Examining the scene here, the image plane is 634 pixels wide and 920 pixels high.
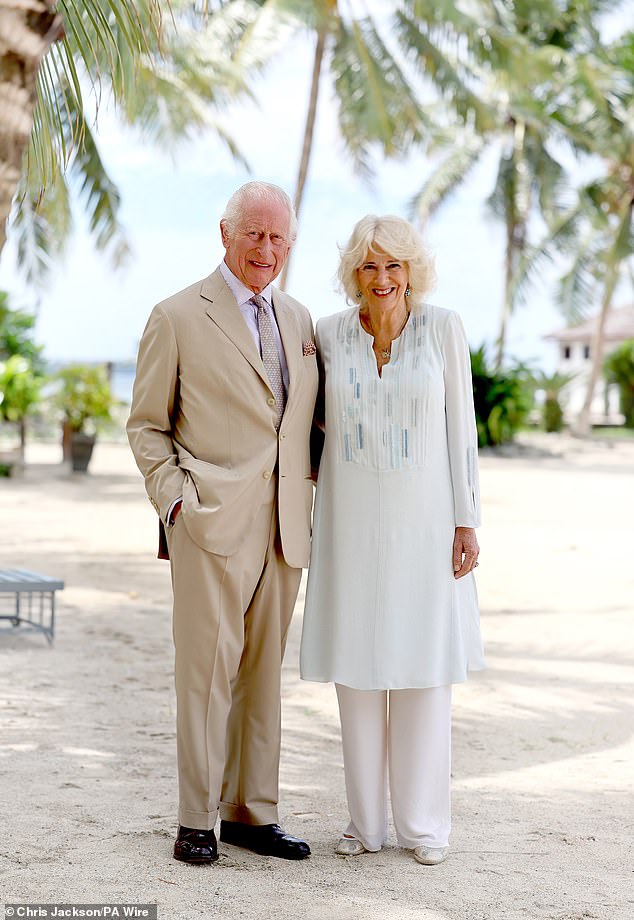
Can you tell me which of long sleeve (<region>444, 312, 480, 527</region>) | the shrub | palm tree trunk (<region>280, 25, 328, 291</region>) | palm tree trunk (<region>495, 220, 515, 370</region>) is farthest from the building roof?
long sleeve (<region>444, 312, 480, 527</region>)

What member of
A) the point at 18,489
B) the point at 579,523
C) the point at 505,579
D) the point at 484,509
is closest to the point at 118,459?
the point at 18,489

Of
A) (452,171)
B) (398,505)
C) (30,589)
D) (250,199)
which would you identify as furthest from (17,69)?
(452,171)

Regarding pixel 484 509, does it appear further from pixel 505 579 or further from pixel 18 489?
pixel 18 489

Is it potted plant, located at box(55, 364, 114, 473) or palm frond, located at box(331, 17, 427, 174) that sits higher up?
palm frond, located at box(331, 17, 427, 174)

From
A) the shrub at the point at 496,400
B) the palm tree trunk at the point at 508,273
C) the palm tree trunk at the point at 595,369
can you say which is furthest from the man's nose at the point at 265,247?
the palm tree trunk at the point at 508,273

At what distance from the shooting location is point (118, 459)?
19.2 m

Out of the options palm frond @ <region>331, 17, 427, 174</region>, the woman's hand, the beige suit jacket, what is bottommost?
the woman's hand

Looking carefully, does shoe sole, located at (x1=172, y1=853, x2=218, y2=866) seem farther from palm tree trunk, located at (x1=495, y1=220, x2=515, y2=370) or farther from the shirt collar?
palm tree trunk, located at (x1=495, y1=220, x2=515, y2=370)

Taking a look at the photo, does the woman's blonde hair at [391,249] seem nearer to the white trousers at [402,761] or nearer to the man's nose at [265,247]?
the man's nose at [265,247]

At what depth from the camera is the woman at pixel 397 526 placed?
360 centimetres

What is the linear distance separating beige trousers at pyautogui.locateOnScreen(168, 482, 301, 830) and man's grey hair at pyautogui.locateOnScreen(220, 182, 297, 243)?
2.71 ft

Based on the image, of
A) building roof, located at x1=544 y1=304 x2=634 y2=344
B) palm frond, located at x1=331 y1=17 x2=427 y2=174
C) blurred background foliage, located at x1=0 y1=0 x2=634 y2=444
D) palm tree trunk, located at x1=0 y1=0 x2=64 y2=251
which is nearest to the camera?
palm tree trunk, located at x1=0 y1=0 x2=64 y2=251

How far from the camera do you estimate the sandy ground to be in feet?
11.0

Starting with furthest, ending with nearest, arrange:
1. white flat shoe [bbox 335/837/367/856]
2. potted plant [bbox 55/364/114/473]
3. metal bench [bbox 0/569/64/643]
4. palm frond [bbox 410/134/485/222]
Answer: palm frond [bbox 410/134/485/222], potted plant [bbox 55/364/114/473], metal bench [bbox 0/569/64/643], white flat shoe [bbox 335/837/367/856]
